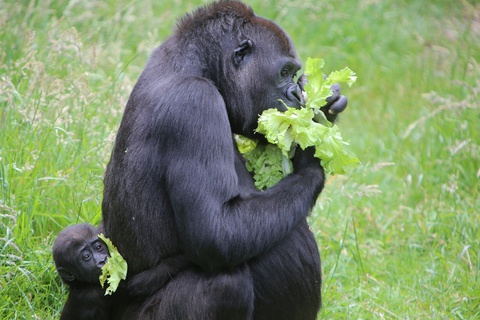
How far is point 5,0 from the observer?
21.5ft

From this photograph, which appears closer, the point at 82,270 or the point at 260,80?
the point at 82,270

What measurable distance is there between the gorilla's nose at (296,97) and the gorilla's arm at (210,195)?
0.56 metres

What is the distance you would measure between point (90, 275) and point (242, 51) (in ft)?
4.64

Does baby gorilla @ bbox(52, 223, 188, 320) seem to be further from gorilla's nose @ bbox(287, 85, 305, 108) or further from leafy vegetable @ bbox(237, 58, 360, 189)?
gorilla's nose @ bbox(287, 85, 305, 108)

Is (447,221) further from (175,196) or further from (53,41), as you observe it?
(53,41)

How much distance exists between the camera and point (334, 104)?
3.99m

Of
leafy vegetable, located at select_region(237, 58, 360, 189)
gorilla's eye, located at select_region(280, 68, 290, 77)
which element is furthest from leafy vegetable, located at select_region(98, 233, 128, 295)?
gorilla's eye, located at select_region(280, 68, 290, 77)

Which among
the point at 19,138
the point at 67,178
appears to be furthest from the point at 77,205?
the point at 19,138

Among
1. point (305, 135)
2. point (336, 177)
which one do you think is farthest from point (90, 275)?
point (336, 177)

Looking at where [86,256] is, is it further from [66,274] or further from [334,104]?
[334,104]

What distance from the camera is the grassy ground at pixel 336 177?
184 inches

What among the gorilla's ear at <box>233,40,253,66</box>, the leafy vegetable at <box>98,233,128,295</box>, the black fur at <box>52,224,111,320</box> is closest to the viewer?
the leafy vegetable at <box>98,233,128,295</box>

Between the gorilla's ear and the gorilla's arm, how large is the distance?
343 mm

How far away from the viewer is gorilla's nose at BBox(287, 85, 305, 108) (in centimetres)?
402
